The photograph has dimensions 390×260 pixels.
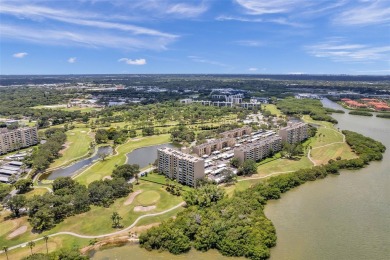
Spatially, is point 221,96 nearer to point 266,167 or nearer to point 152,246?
point 266,167

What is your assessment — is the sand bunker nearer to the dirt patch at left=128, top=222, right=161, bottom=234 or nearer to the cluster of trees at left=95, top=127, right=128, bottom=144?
the dirt patch at left=128, top=222, right=161, bottom=234

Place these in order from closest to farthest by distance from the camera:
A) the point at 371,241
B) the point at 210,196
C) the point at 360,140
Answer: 1. the point at 371,241
2. the point at 210,196
3. the point at 360,140

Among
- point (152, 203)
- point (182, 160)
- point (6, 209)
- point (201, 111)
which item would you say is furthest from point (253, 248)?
point (201, 111)

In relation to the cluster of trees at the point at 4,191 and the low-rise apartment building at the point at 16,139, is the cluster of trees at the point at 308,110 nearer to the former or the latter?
the low-rise apartment building at the point at 16,139

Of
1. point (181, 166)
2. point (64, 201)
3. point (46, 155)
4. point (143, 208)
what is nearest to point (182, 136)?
point (181, 166)

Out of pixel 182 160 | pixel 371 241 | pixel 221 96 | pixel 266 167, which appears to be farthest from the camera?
pixel 221 96

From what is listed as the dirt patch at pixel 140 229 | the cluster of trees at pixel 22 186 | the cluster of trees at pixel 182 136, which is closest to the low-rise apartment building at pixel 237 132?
the cluster of trees at pixel 182 136

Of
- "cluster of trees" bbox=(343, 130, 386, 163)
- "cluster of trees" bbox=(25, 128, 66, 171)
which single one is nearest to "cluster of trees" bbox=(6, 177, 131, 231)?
"cluster of trees" bbox=(25, 128, 66, 171)
